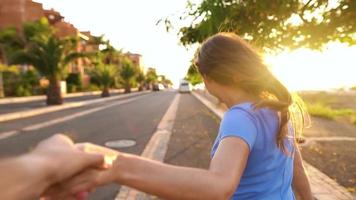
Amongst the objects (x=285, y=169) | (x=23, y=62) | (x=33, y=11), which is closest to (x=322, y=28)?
(x=285, y=169)

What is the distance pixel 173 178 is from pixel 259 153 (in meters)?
0.54

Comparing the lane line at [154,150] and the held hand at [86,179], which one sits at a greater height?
the held hand at [86,179]

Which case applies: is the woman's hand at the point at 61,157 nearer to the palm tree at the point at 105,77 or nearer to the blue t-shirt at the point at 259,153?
the blue t-shirt at the point at 259,153

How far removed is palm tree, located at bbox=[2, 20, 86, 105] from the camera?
3144 cm

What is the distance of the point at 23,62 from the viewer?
31297mm

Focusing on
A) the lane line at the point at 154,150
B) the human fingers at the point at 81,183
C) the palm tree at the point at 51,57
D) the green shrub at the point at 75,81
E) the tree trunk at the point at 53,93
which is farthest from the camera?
Answer: the green shrub at the point at 75,81

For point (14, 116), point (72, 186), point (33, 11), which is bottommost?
point (14, 116)

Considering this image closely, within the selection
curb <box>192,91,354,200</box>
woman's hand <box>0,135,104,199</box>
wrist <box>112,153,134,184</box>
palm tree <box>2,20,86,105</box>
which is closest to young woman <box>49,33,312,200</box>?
wrist <box>112,153,134,184</box>

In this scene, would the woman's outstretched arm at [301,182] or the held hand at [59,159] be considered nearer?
the held hand at [59,159]

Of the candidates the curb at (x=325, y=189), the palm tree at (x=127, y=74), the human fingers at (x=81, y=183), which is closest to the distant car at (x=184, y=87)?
the palm tree at (x=127, y=74)

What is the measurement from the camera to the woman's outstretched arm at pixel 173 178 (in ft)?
3.84

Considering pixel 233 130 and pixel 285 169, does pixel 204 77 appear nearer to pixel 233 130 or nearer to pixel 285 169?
pixel 233 130

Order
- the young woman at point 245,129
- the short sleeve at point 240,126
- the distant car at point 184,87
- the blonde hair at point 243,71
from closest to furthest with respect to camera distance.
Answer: the young woman at point 245,129 < the short sleeve at point 240,126 < the blonde hair at point 243,71 < the distant car at point 184,87

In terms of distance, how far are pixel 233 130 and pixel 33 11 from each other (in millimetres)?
71340
